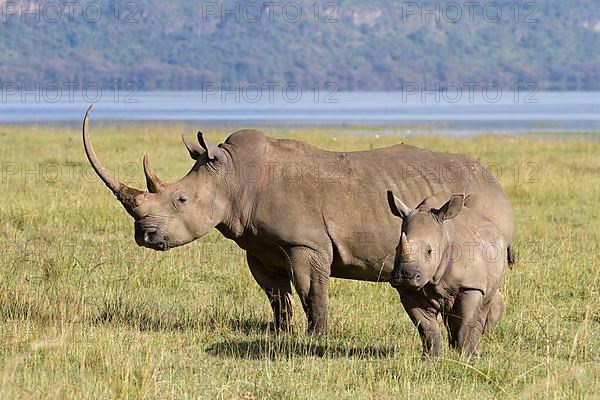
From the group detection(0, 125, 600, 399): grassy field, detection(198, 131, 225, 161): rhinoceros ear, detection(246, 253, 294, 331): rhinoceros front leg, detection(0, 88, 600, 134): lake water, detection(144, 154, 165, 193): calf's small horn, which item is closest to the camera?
detection(0, 125, 600, 399): grassy field

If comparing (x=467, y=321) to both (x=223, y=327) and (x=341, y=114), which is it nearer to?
(x=223, y=327)

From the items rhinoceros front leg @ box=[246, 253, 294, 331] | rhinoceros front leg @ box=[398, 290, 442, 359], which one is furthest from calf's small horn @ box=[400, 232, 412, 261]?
rhinoceros front leg @ box=[246, 253, 294, 331]

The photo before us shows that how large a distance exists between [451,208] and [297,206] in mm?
1543

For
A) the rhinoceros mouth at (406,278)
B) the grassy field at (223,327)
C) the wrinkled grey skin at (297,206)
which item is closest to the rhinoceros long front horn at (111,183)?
the wrinkled grey skin at (297,206)

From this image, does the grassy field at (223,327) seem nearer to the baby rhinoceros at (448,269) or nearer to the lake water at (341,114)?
the baby rhinoceros at (448,269)

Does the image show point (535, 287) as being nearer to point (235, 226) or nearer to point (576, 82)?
point (235, 226)

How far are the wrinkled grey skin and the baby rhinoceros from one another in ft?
3.06

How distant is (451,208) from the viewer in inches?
305

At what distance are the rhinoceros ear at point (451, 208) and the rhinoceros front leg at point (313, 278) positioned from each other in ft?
4.31

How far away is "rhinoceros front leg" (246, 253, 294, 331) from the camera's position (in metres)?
9.27

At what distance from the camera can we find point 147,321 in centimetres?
967

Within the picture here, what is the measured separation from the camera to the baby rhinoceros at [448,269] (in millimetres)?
7578

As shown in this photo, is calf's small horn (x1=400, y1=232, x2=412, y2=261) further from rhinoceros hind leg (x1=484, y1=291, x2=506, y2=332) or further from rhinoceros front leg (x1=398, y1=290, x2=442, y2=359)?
rhinoceros hind leg (x1=484, y1=291, x2=506, y2=332)

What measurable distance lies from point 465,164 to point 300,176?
1218 mm
